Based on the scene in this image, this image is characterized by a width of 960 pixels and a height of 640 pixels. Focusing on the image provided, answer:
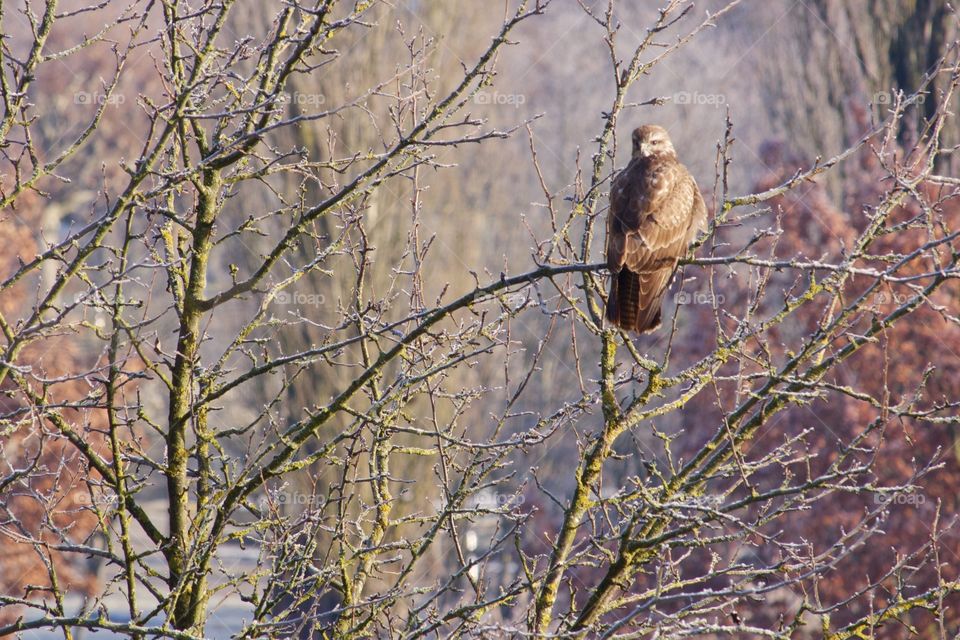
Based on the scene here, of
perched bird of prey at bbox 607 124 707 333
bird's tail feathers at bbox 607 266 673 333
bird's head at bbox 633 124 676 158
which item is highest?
bird's head at bbox 633 124 676 158

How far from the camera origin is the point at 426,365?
452 cm

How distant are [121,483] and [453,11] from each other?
10530 mm

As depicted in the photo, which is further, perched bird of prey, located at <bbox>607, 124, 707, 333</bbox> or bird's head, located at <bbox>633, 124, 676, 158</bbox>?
bird's head, located at <bbox>633, 124, 676, 158</bbox>

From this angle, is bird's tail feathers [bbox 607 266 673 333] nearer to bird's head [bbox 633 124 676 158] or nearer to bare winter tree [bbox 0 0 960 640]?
bare winter tree [bbox 0 0 960 640]

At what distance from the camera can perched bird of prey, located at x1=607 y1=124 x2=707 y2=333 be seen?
415 centimetres

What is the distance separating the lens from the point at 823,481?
3.52 metres

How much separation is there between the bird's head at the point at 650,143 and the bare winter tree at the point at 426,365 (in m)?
0.36

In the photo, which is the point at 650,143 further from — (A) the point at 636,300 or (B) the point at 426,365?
(B) the point at 426,365

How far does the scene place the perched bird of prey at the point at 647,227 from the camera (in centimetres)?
415

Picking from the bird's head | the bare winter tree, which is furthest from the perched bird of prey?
the bare winter tree

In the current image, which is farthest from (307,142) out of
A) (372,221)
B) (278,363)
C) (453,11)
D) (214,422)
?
(214,422)

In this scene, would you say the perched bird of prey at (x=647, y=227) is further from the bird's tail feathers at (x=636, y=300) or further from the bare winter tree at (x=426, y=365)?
the bare winter tree at (x=426, y=365)

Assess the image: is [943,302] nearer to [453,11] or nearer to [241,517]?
[453,11]

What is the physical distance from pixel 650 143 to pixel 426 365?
1503 millimetres
